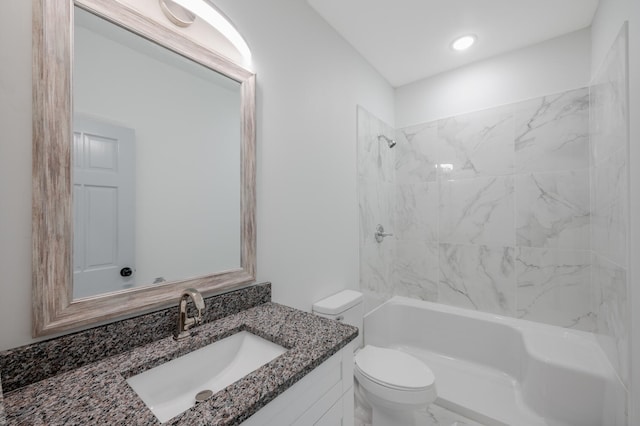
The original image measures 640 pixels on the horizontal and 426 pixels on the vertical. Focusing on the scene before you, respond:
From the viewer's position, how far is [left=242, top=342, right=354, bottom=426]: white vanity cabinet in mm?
759

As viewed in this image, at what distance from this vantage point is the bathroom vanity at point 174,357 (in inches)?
24.8

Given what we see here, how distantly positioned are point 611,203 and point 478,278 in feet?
3.41

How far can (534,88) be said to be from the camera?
6.81ft

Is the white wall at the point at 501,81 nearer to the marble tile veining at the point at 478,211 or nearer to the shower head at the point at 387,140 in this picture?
the shower head at the point at 387,140

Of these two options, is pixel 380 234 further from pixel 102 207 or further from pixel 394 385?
pixel 102 207

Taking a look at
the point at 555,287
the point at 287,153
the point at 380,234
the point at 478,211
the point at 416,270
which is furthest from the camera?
the point at 416,270

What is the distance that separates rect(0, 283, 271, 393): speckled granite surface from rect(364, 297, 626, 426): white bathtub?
1479 millimetres

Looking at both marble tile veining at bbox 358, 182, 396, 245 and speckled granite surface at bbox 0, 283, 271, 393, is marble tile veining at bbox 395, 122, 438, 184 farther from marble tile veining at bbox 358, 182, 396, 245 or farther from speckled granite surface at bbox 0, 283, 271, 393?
speckled granite surface at bbox 0, 283, 271, 393

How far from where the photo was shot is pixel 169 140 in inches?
42.9

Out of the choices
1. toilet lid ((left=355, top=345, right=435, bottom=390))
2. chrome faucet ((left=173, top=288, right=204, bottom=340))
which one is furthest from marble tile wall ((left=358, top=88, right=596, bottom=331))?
chrome faucet ((left=173, top=288, right=204, bottom=340))

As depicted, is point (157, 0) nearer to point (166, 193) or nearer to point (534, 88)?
point (166, 193)

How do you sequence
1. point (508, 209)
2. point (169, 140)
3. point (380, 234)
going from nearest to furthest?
point (169, 140), point (508, 209), point (380, 234)

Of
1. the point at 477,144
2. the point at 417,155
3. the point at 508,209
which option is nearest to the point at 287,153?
the point at 417,155

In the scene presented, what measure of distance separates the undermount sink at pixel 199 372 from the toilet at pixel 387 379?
0.64 meters
